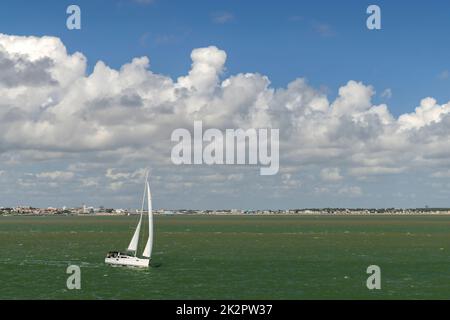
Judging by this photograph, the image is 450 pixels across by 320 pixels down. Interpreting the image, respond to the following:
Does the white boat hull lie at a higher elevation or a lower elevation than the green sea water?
higher

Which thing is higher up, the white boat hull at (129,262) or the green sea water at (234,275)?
the white boat hull at (129,262)

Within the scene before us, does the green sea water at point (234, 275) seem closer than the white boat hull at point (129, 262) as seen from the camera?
Yes

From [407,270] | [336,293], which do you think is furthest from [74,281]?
[407,270]

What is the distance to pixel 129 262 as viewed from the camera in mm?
94250

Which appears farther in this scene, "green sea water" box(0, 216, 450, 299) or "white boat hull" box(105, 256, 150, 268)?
"white boat hull" box(105, 256, 150, 268)

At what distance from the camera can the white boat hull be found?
305 feet

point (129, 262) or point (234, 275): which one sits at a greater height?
point (129, 262)

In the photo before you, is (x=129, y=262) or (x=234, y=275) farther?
(x=129, y=262)

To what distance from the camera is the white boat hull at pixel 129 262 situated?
92.9 metres
